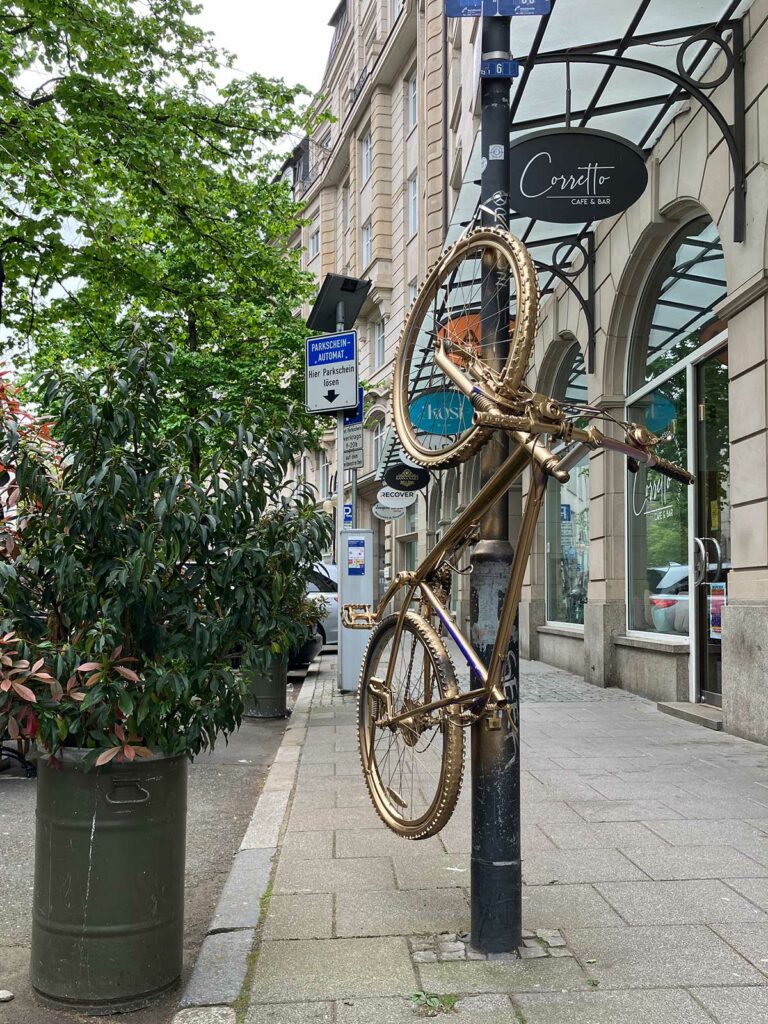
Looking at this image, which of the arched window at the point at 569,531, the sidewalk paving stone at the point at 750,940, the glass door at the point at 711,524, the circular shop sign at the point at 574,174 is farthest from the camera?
the arched window at the point at 569,531

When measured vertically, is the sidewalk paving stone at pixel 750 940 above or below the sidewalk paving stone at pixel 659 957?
above

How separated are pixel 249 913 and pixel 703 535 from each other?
6.54 meters

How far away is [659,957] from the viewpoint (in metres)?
3.47

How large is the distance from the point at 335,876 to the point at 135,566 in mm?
2021

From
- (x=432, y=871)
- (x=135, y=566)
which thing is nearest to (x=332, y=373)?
(x=432, y=871)

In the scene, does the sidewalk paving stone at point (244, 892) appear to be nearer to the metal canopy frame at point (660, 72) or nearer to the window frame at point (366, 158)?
the metal canopy frame at point (660, 72)

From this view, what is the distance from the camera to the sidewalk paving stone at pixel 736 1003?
3.01 meters

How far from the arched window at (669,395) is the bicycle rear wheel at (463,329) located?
561 cm

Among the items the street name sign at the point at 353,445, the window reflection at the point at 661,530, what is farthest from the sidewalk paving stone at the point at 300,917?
the street name sign at the point at 353,445

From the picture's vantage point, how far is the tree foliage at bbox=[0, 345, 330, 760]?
3234mm

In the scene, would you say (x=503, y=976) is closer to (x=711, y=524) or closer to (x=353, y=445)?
(x=711, y=524)

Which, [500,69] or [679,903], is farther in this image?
[679,903]

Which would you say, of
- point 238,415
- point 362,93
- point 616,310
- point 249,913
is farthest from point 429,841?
point 362,93

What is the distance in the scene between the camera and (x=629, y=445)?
304cm
